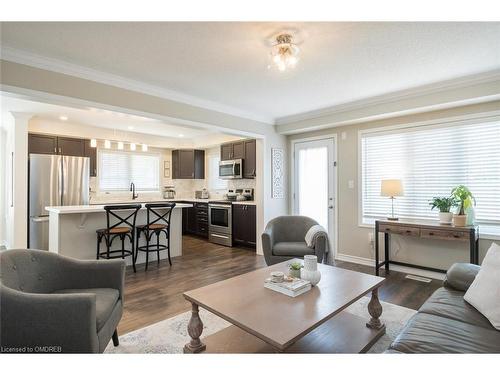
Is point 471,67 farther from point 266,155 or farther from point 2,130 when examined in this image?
point 2,130

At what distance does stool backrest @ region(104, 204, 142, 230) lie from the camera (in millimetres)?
3686

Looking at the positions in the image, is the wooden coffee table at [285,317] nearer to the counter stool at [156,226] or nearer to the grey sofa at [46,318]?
the grey sofa at [46,318]

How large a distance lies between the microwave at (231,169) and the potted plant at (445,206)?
141 inches

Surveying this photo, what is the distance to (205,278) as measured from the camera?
3.64 m

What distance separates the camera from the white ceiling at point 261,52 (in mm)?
2162

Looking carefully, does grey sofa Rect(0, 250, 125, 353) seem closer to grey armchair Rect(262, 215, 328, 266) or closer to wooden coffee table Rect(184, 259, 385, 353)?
wooden coffee table Rect(184, 259, 385, 353)

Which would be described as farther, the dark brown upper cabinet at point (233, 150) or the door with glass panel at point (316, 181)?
the dark brown upper cabinet at point (233, 150)

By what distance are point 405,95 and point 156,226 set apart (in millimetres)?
4011

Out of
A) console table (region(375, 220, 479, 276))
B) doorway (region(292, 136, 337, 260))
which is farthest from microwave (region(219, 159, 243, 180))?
console table (region(375, 220, 479, 276))

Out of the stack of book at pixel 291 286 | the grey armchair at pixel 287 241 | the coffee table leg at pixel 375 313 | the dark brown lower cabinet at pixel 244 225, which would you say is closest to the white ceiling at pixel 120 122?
the dark brown lower cabinet at pixel 244 225

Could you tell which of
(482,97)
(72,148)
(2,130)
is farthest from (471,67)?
(2,130)

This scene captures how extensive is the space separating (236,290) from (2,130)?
6.22 metres

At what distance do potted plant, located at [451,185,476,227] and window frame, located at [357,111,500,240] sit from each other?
0.44 meters

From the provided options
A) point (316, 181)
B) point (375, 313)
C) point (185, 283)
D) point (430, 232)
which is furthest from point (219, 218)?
point (375, 313)
